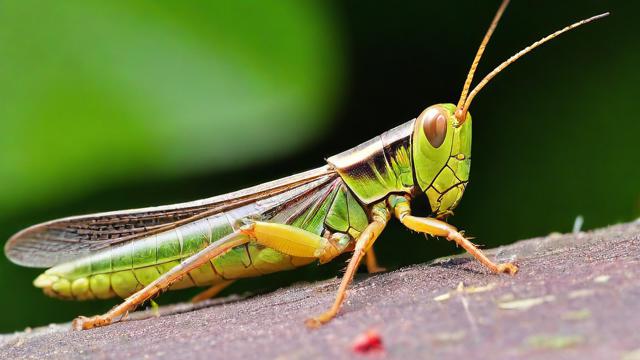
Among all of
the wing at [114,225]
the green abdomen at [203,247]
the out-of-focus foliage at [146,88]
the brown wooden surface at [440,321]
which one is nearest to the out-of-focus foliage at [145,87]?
the out-of-focus foliage at [146,88]

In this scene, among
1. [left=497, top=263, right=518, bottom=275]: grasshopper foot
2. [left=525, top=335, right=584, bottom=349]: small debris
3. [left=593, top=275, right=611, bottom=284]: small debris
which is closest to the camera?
[left=525, top=335, right=584, bottom=349]: small debris

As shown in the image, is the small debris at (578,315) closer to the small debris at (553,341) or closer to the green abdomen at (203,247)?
the small debris at (553,341)

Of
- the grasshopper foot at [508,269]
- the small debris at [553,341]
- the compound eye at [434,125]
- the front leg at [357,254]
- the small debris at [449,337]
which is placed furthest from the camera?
the compound eye at [434,125]

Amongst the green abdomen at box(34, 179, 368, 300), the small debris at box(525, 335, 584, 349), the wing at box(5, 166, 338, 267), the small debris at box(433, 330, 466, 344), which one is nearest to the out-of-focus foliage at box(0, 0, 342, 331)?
the wing at box(5, 166, 338, 267)

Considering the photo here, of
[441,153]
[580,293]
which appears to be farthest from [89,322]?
[580,293]

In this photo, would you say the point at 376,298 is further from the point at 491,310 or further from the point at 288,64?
the point at 288,64

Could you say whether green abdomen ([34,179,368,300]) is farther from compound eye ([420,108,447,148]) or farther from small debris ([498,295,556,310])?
small debris ([498,295,556,310])

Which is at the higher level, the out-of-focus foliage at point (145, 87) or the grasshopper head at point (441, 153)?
the out-of-focus foliage at point (145, 87)
